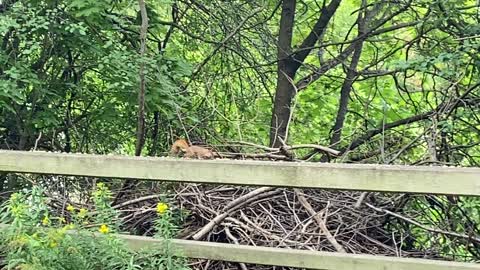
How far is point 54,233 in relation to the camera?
96.1 inches

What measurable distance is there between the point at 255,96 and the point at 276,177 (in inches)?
140

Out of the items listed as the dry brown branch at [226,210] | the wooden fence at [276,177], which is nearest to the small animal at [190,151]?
the dry brown branch at [226,210]

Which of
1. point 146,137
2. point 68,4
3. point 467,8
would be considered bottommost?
point 146,137

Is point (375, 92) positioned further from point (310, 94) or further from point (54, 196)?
point (54, 196)

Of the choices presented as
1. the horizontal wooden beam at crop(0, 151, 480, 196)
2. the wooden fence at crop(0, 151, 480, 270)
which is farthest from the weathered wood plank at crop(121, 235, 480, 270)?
the horizontal wooden beam at crop(0, 151, 480, 196)

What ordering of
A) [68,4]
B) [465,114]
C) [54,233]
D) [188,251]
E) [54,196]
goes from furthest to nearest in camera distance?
[68,4], [465,114], [54,196], [188,251], [54,233]

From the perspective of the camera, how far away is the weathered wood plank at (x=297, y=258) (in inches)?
93.7

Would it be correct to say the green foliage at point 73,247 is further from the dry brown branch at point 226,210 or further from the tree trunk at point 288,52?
the tree trunk at point 288,52

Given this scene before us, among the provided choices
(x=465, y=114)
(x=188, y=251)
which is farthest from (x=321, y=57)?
(x=188, y=251)

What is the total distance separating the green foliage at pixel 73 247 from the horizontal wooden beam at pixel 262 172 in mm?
169

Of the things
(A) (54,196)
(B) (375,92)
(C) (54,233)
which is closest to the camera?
(C) (54,233)

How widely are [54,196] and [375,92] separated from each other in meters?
3.78

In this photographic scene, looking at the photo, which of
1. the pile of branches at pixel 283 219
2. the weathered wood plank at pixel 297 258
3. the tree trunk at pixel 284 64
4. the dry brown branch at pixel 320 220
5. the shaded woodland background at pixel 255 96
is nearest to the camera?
the weathered wood plank at pixel 297 258

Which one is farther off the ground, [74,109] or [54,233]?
[74,109]
